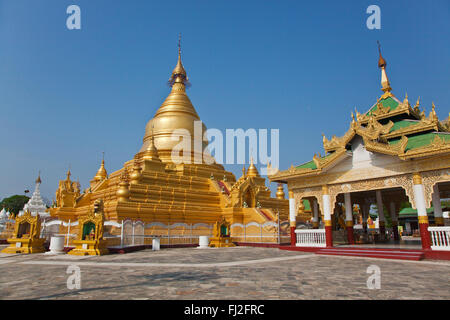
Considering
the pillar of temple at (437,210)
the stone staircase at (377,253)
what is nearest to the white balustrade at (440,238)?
the stone staircase at (377,253)

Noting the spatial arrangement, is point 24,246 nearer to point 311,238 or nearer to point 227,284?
point 227,284

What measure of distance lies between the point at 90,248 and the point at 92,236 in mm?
708

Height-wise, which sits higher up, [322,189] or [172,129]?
[172,129]

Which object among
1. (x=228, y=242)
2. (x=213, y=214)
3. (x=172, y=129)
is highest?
(x=172, y=129)

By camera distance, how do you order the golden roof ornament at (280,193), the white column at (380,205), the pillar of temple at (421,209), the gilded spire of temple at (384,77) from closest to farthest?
1. the pillar of temple at (421,209)
2. the white column at (380,205)
3. the gilded spire of temple at (384,77)
4. the golden roof ornament at (280,193)

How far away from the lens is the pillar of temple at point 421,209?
1337cm

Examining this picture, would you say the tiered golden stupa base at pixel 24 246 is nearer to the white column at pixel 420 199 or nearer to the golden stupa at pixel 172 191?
the golden stupa at pixel 172 191

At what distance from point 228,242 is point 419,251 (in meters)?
12.1

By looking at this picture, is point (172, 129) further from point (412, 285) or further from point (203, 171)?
point (412, 285)

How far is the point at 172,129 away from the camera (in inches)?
1351

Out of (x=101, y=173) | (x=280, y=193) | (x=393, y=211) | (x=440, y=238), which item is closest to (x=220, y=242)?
(x=393, y=211)

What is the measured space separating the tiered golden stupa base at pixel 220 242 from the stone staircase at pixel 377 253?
24.5 feet

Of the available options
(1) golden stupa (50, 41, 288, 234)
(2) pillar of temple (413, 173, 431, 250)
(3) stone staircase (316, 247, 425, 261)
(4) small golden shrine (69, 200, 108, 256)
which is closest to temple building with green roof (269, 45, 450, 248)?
(2) pillar of temple (413, 173, 431, 250)
